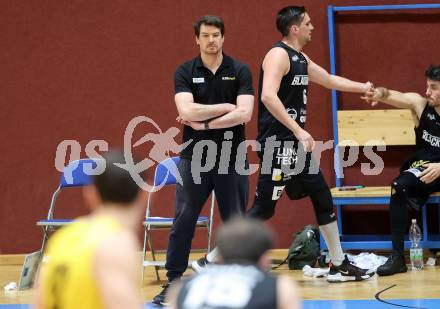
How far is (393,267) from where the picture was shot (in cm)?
708

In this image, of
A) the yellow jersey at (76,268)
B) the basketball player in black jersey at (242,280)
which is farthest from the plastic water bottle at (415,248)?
the yellow jersey at (76,268)

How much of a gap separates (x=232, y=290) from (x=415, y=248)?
5333 millimetres

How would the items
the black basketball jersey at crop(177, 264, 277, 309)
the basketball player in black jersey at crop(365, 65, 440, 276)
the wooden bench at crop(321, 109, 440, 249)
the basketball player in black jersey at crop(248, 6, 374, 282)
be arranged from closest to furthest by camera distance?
the black basketball jersey at crop(177, 264, 277, 309) → the basketball player in black jersey at crop(248, 6, 374, 282) → the basketball player in black jersey at crop(365, 65, 440, 276) → the wooden bench at crop(321, 109, 440, 249)

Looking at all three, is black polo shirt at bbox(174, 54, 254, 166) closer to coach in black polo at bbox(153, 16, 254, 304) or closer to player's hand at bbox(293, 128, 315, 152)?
coach in black polo at bbox(153, 16, 254, 304)

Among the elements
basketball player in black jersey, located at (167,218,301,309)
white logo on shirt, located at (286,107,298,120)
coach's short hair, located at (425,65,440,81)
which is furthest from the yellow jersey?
coach's short hair, located at (425,65,440,81)

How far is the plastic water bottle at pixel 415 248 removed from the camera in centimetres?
737

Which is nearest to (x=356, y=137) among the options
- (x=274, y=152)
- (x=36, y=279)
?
(x=274, y=152)

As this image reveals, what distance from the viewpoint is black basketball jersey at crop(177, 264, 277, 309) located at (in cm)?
238

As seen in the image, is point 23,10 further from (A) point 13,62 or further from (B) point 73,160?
(B) point 73,160

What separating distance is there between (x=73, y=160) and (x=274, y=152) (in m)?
2.77

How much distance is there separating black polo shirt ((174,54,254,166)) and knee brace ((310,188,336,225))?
0.89m

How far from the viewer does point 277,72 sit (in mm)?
6305

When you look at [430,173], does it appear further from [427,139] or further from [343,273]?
[343,273]

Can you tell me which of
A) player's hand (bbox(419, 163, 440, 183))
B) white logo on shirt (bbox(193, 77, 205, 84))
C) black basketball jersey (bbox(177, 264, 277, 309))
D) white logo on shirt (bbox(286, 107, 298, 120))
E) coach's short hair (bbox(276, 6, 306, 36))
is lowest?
black basketball jersey (bbox(177, 264, 277, 309))
